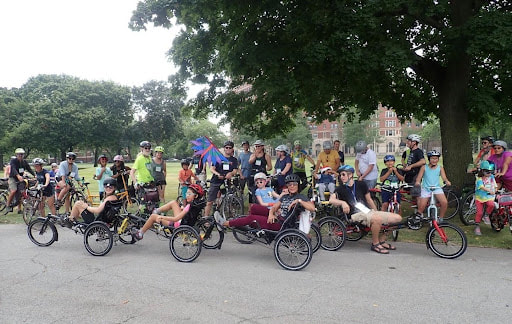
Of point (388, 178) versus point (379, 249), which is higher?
point (388, 178)

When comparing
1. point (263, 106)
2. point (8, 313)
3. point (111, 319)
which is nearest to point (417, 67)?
point (263, 106)

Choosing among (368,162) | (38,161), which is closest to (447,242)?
(368,162)

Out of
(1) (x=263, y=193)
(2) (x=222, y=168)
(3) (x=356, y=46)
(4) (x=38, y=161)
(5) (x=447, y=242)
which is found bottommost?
(5) (x=447, y=242)

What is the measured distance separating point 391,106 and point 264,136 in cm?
484

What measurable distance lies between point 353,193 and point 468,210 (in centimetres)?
358

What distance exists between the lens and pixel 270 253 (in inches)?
250

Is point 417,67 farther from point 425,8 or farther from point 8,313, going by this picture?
point 8,313

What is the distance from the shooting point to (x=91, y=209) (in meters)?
6.46

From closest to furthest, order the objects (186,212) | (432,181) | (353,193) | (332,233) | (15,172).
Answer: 1. (186,212)
2. (332,233)
3. (353,193)
4. (432,181)
5. (15,172)

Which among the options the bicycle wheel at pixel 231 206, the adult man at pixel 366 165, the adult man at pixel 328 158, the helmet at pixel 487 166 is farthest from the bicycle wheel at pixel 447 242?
the bicycle wheel at pixel 231 206

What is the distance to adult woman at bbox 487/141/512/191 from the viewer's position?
7598mm

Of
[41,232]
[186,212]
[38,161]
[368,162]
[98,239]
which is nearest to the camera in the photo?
[186,212]

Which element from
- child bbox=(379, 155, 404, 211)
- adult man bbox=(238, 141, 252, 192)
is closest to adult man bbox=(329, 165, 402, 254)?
child bbox=(379, 155, 404, 211)

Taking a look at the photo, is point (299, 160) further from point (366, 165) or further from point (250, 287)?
point (250, 287)
